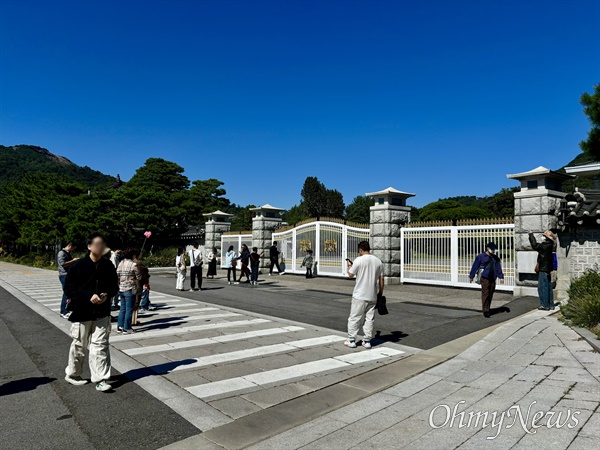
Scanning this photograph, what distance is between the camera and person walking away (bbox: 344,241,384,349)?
6.49m

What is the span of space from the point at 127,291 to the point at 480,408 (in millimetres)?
6012

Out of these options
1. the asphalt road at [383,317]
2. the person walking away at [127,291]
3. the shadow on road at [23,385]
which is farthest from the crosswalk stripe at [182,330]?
the shadow on road at [23,385]

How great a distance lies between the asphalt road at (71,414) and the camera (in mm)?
3518

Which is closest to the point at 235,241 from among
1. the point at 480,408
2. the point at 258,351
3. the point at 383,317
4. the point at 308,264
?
the point at 308,264

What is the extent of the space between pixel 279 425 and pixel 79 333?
2.53 metres

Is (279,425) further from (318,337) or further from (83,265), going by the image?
(318,337)

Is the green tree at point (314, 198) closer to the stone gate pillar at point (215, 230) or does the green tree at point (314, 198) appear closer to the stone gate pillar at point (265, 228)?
the stone gate pillar at point (215, 230)

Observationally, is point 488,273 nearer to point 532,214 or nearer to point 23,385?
point 532,214

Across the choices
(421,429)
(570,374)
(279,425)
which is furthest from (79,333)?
(570,374)

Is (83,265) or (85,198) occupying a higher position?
(85,198)

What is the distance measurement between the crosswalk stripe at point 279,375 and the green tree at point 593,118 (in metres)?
12.7

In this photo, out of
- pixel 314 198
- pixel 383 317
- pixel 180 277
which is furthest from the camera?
pixel 314 198

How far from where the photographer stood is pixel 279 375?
17.3ft

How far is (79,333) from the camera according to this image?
4.74 meters
